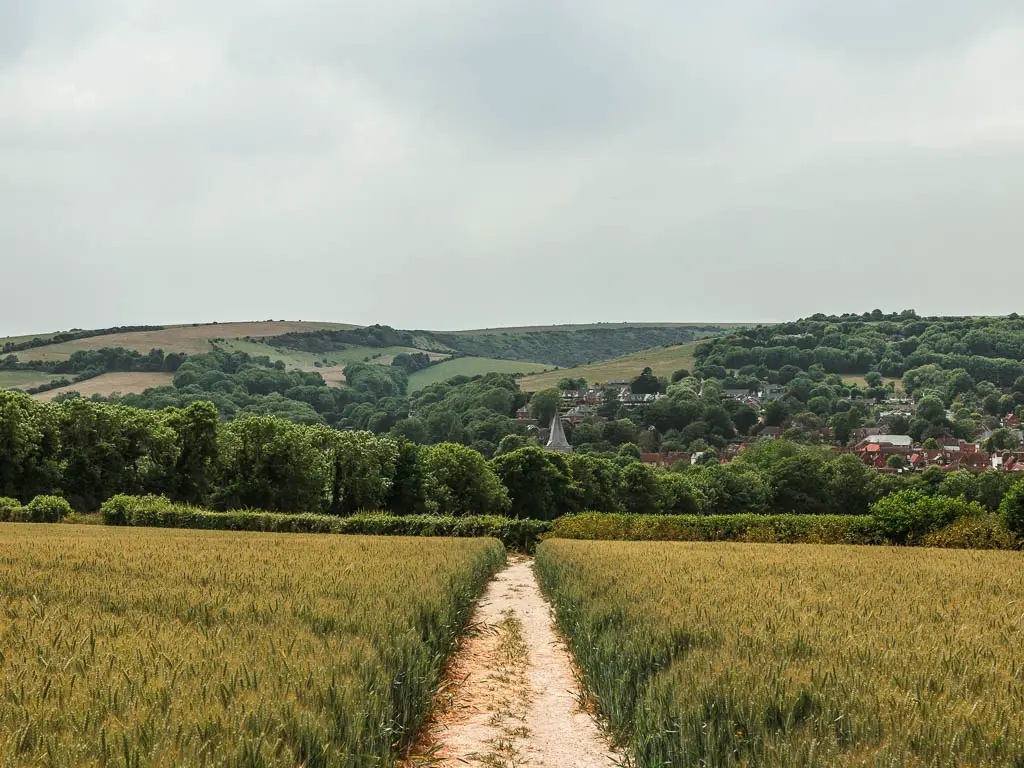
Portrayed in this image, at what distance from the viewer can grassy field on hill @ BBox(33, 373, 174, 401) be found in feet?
564

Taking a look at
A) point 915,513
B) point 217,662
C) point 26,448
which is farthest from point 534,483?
point 217,662

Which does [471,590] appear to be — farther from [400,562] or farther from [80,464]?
[80,464]

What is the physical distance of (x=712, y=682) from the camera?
24.7 ft

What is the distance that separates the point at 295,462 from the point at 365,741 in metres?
63.7

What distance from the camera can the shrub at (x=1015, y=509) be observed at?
110ft

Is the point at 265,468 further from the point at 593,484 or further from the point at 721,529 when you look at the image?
the point at 721,529

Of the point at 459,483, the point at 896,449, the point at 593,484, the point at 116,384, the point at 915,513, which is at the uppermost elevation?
the point at 915,513

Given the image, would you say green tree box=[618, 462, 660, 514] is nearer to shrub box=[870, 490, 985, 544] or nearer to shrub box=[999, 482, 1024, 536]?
shrub box=[870, 490, 985, 544]

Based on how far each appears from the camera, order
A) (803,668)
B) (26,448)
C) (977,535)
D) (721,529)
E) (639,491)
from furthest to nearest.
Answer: (639,491), (26,448), (721,529), (977,535), (803,668)

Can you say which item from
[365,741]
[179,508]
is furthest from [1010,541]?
[179,508]

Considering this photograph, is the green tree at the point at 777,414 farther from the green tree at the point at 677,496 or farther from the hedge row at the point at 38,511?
the hedge row at the point at 38,511

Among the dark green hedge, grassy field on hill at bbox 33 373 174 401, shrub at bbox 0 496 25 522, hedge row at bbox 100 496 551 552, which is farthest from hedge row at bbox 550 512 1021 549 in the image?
grassy field on hill at bbox 33 373 174 401

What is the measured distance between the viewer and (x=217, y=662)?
759 centimetres

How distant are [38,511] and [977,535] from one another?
47.6 metres
